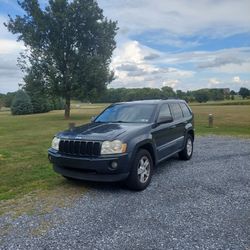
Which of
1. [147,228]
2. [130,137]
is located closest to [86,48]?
[130,137]

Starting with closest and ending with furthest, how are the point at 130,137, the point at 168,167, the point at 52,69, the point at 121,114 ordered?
the point at 130,137 → the point at 121,114 → the point at 168,167 → the point at 52,69

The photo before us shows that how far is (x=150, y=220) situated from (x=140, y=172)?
1.48 metres

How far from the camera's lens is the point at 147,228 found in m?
3.94

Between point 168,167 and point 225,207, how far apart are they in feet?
9.46

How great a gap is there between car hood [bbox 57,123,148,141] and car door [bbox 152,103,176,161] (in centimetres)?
51

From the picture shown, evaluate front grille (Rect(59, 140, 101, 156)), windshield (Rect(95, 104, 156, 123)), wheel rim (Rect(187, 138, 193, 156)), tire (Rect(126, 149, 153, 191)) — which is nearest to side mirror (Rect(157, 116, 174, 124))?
windshield (Rect(95, 104, 156, 123))

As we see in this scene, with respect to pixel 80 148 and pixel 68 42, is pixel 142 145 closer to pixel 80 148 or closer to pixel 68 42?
pixel 80 148

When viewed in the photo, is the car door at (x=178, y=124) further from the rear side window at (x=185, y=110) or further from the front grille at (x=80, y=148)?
the front grille at (x=80, y=148)

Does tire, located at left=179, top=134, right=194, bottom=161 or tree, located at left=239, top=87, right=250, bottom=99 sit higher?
tree, located at left=239, top=87, right=250, bottom=99

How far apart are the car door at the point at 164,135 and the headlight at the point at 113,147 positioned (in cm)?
118

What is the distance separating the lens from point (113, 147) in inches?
205

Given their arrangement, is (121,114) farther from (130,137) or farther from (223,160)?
(223,160)

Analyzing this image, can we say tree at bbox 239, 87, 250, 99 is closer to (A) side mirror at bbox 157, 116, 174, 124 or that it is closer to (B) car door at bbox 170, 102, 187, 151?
(B) car door at bbox 170, 102, 187, 151

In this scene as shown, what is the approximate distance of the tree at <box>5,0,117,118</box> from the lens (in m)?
25.9
